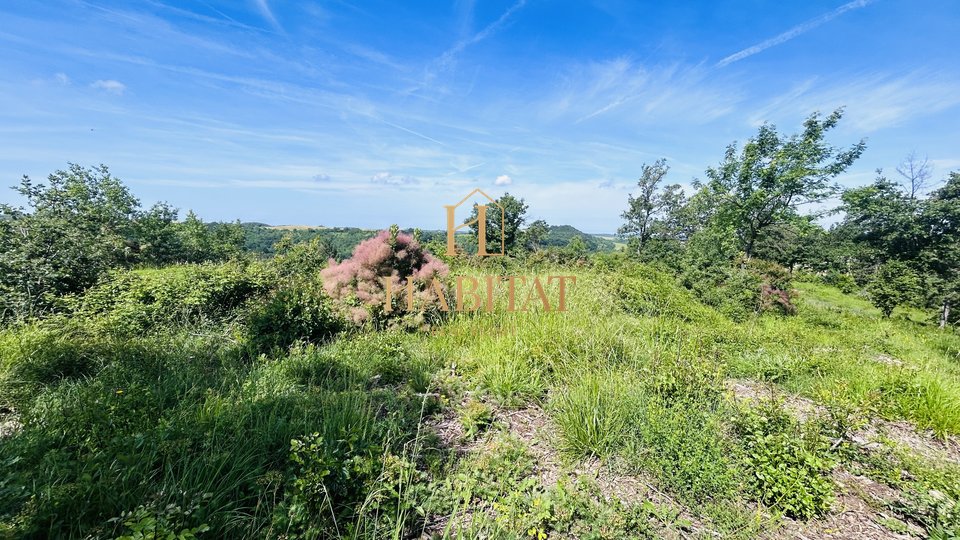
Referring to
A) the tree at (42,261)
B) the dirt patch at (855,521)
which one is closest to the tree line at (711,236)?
the tree at (42,261)

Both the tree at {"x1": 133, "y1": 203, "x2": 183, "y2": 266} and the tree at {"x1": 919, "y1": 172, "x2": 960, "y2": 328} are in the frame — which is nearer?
the tree at {"x1": 919, "y1": 172, "x2": 960, "y2": 328}

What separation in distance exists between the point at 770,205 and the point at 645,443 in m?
18.8

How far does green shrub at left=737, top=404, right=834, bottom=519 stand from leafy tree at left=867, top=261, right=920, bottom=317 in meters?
16.4

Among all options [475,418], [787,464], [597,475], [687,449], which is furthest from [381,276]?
[787,464]

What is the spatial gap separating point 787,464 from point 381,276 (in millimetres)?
4286

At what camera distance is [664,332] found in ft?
12.9

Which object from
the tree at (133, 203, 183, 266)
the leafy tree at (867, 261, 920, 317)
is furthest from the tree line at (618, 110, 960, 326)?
the tree at (133, 203, 183, 266)

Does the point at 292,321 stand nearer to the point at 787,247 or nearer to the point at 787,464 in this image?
the point at 787,464

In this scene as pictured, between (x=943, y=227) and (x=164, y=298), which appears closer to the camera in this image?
(x=164, y=298)

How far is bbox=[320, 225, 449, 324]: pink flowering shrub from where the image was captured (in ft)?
14.5

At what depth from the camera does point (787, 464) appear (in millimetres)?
2012

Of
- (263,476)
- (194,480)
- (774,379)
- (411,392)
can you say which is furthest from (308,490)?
(774,379)

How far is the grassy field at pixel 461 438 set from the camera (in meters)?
1.63

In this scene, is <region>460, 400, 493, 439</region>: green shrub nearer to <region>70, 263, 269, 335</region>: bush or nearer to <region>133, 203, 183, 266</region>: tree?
<region>70, 263, 269, 335</region>: bush
